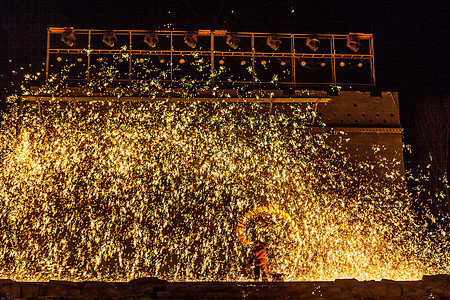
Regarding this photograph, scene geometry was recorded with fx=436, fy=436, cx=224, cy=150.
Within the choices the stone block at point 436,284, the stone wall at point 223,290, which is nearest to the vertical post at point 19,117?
the stone wall at point 223,290

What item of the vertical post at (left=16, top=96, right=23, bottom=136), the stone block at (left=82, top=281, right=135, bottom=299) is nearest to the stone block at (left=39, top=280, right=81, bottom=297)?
the stone block at (left=82, top=281, right=135, bottom=299)

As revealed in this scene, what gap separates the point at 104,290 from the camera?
6.56 meters

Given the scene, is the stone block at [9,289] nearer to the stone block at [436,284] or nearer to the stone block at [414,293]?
the stone block at [414,293]

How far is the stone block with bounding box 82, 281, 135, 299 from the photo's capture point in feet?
21.4

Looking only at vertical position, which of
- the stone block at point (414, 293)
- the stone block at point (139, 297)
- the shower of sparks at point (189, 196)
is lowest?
the stone block at point (414, 293)

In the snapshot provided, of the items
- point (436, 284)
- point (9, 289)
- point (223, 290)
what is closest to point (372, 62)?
point (436, 284)

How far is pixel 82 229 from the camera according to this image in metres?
10.6

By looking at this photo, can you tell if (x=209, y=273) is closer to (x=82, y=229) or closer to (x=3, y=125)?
(x=82, y=229)

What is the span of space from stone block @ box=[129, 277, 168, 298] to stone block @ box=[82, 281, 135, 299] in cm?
16

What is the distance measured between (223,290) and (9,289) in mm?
3162

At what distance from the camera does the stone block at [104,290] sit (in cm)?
651

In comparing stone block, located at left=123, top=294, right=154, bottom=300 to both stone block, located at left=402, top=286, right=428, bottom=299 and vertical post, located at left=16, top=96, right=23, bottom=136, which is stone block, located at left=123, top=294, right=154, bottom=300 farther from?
vertical post, located at left=16, top=96, right=23, bottom=136

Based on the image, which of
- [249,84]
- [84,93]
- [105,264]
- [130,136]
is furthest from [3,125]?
[249,84]

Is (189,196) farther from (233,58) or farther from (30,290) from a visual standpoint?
(30,290)
